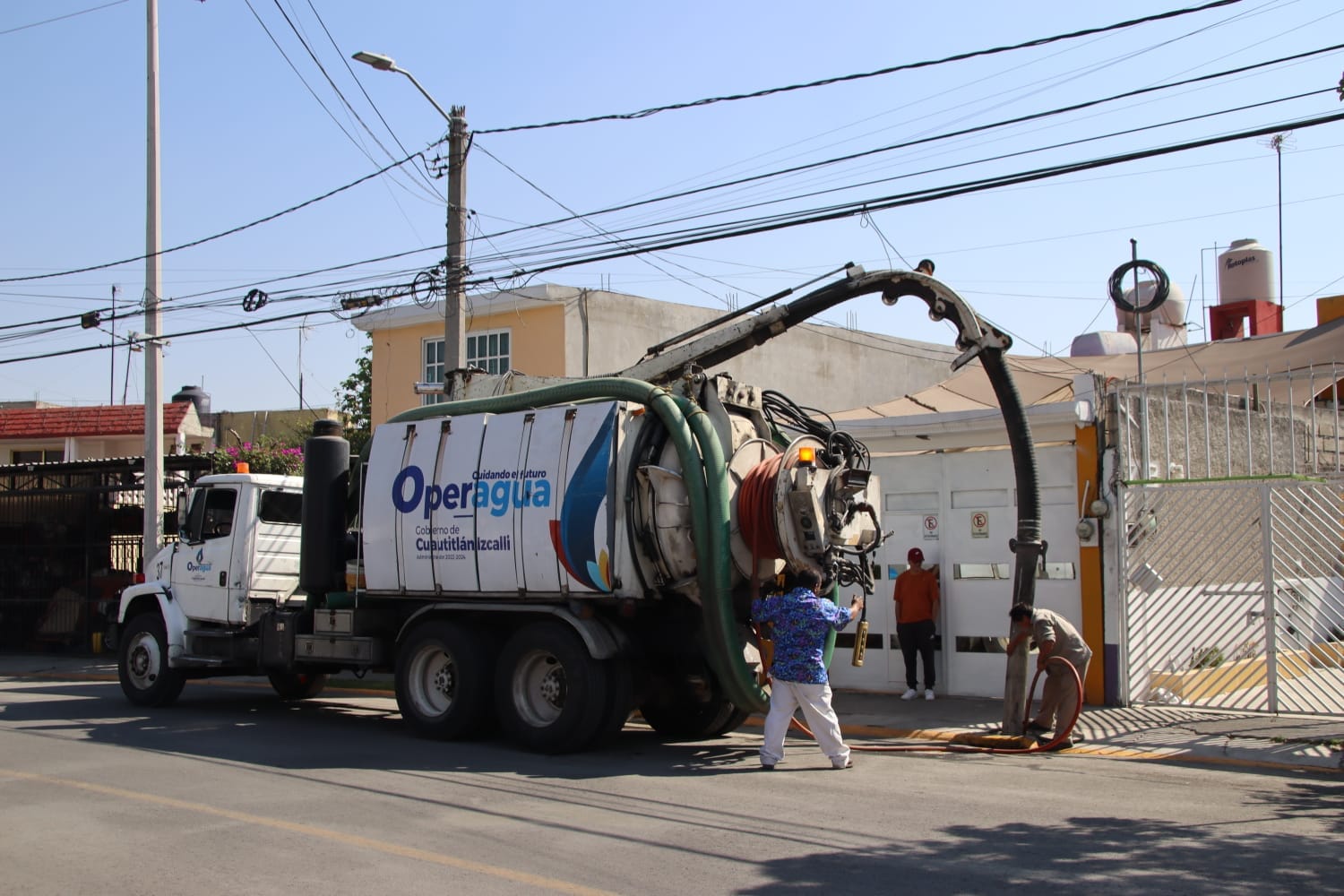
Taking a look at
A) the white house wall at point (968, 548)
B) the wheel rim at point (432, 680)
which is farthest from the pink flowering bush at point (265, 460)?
the white house wall at point (968, 548)

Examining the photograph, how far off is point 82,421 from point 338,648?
82.6 feet

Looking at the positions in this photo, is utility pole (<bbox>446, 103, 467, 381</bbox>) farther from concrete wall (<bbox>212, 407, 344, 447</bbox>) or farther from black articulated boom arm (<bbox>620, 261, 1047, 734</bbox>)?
concrete wall (<bbox>212, 407, 344, 447</bbox>)

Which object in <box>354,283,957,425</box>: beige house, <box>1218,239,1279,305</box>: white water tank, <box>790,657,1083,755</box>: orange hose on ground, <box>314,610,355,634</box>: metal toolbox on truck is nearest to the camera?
<box>790,657,1083,755</box>: orange hose on ground

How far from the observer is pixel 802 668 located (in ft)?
32.2

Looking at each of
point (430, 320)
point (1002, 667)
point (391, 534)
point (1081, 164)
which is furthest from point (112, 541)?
point (1081, 164)

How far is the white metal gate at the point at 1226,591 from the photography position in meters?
12.2

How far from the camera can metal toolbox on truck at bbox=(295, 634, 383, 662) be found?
12.3m

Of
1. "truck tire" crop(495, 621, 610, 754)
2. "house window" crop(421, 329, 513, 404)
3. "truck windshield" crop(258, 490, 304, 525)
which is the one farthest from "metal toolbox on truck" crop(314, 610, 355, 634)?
"house window" crop(421, 329, 513, 404)

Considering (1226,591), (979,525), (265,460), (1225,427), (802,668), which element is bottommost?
(802,668)

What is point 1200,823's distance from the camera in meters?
7.65

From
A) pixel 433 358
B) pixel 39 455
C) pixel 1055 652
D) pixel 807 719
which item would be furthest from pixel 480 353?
pixel 39 455

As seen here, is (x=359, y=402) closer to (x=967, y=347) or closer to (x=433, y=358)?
(x=433, y=358)

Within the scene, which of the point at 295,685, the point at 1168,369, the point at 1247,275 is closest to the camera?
the point at 295,685

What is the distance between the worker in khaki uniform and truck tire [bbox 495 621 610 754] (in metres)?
3.66
